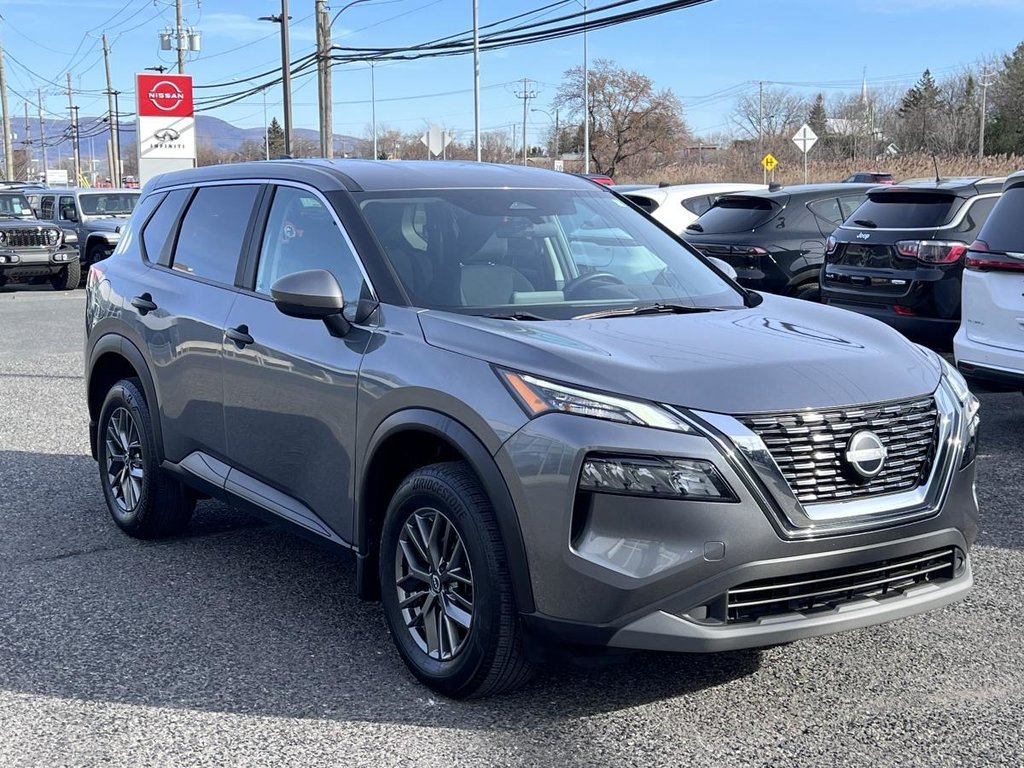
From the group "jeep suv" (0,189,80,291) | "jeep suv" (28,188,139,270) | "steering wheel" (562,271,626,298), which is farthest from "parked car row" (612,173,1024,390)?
"jeep suv" (28,188,139,270)

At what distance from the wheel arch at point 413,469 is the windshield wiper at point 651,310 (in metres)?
0.75

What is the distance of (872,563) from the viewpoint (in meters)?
3.56

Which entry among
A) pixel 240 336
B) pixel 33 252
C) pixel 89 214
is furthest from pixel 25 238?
pixel 240 336

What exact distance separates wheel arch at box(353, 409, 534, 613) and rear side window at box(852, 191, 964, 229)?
6318 mm

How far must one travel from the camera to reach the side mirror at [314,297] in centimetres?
418

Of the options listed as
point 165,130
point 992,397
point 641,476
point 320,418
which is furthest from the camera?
point 165,130

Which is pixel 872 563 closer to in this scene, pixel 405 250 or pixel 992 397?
pixel 405 250

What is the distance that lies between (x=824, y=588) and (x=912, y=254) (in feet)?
20.1

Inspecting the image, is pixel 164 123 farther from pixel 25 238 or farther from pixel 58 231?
pixel 25 238

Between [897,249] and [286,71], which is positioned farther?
[286,71]

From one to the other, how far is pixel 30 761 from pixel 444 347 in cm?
177

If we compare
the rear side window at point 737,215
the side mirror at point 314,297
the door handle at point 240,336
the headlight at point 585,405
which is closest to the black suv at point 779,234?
the rear side window at point 737,215

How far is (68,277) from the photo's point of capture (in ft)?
74.6

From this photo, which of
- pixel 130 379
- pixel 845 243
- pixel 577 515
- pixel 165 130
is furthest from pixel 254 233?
pixel 165 130
